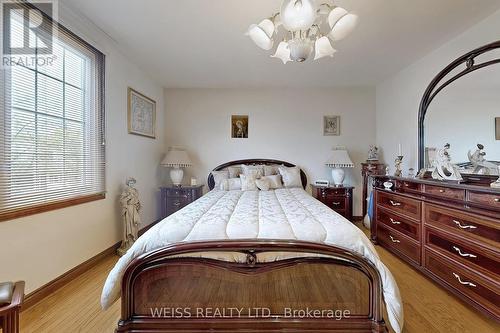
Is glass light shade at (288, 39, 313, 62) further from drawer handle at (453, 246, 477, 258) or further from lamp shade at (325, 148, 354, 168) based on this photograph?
lamp shade at (325, 148, 354, 168)

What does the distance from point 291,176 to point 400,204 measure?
5.53 feet

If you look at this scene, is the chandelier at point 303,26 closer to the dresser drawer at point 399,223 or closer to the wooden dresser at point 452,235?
the wooden dresser at point 452,235

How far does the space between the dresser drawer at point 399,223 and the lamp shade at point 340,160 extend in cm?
106

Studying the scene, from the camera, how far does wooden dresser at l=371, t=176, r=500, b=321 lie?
170 cm

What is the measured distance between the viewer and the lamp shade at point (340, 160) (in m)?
4.04

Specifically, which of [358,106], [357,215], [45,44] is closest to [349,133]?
[358,106]

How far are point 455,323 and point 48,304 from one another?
120 inches

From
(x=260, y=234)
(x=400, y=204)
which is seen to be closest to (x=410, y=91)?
(x=400, y=204)

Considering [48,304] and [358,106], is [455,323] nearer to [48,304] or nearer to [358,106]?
[48,304]

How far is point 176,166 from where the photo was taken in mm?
4137

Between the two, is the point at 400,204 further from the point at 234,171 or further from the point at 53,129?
the point at 53,129

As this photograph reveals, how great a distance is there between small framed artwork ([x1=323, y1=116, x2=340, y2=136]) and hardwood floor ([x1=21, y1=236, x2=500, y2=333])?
275cm

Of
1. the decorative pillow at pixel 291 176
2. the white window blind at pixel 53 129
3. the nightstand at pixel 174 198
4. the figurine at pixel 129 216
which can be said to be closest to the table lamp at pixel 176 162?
the nightstand at pixel 174 198

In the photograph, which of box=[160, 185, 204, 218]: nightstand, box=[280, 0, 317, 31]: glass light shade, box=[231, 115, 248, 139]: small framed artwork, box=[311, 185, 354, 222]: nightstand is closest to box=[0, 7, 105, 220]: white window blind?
box=[160, 185, 204, 218]: nightstand
